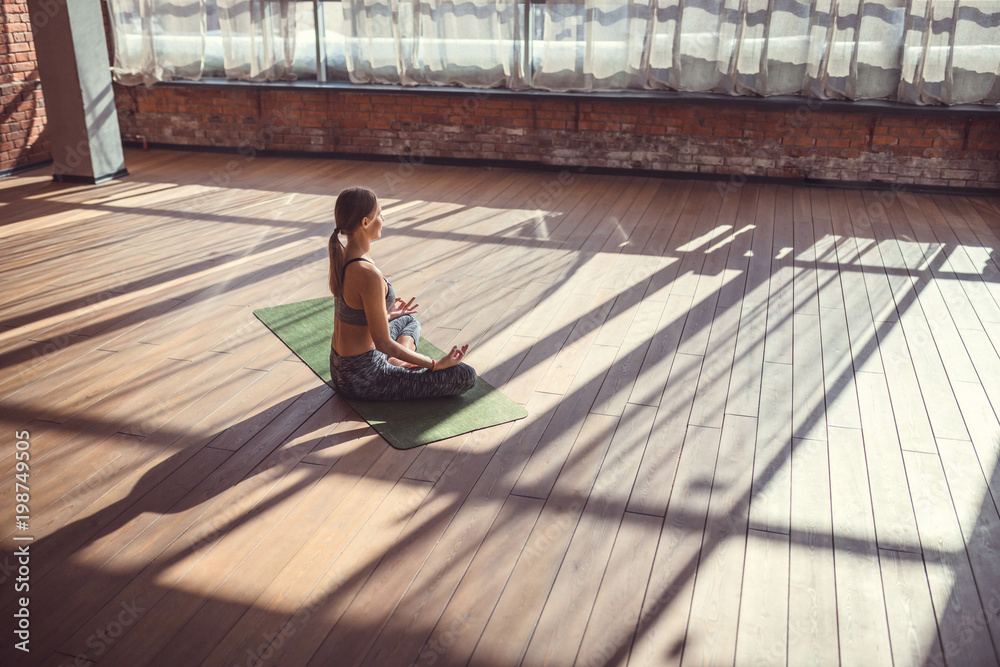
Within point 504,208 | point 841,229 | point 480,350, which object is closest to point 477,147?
point 504,208

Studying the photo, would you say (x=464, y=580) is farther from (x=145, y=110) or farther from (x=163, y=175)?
(x=145, y=110)

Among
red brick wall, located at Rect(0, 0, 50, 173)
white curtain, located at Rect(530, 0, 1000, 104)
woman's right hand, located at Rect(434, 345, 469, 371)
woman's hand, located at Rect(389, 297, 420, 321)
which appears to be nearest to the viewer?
woman's right hand, located at Rect(434, 345, 469, 371)

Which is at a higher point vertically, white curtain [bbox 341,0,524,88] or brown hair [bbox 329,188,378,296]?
white curtain [bbox 341,0,524,88]

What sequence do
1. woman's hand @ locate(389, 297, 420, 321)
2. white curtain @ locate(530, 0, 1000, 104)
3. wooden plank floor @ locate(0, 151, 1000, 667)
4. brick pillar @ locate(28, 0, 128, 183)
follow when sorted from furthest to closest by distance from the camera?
1. brick pillar @ locate(28, 0, 128, 183)
2. white curtain @ locate(530, 0, 1000, 104)
3. woman's hand @ locate(389, 297, 420, 321)
4. wooden plank floor @ locate(0, 151, 1000, 667)

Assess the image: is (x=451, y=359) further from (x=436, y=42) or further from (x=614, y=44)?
(x=436, y=42)

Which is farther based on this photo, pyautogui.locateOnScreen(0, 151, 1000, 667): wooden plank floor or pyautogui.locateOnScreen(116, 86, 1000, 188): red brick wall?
pyautogui.locateOnScreen(116, 86, 1000, 188): red brick wall

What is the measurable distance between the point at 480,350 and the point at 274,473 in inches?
55.2

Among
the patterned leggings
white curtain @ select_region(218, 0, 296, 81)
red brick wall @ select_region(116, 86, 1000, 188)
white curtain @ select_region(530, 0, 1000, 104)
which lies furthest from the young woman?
white curtain @ select_region(218, 0, 296, 81)

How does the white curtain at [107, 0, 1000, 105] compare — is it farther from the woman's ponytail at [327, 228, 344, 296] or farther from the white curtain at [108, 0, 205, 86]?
the woman's ponytail at [327, 228, 344, 296]

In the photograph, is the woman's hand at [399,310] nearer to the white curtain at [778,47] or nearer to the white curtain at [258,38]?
the white curtain at [778,47]

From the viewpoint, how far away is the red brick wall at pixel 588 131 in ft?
23.2

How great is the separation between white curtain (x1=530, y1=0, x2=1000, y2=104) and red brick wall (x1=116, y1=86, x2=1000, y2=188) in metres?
0.22

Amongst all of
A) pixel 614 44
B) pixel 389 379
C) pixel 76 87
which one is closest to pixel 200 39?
pixel 76 87

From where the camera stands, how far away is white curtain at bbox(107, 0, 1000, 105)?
686cm
